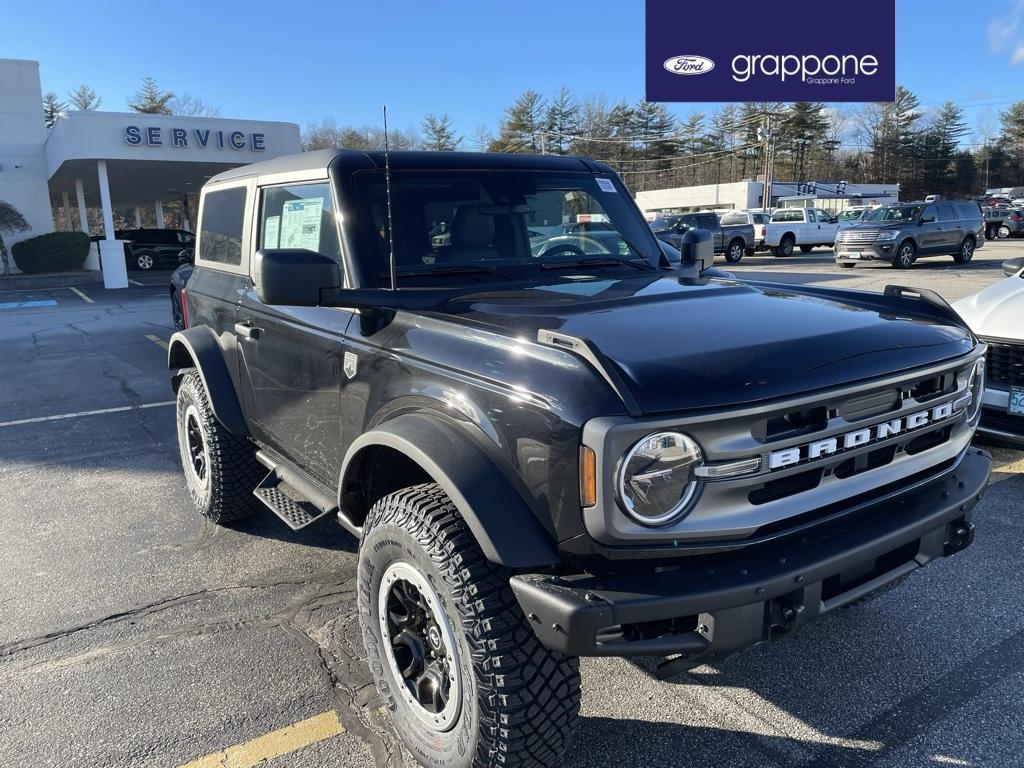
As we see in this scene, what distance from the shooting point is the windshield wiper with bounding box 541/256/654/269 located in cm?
341

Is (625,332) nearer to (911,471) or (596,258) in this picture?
(911,471)

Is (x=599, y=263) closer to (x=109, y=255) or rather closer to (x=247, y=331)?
(x=247, y=331)

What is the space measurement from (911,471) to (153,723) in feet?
8.90

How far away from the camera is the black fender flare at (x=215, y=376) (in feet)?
13.4

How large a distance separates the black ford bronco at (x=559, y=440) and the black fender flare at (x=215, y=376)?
0.67 m

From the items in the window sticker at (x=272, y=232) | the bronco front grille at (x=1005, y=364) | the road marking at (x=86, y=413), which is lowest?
the road marking at (x=86, y=413)

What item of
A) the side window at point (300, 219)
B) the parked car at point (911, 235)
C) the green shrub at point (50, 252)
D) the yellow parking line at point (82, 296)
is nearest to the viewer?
the side window at point (300, 219)

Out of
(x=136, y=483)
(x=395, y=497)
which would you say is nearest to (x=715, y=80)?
(x=136, y=483)

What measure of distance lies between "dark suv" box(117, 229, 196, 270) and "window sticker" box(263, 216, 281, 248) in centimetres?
2785

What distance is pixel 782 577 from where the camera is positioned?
2004 millimetres

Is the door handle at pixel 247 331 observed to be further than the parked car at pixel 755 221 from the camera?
No

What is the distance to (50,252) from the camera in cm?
2538

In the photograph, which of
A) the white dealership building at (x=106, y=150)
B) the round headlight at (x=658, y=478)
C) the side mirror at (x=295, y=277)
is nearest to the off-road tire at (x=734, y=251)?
the white dealership building at (x=106, y=150)

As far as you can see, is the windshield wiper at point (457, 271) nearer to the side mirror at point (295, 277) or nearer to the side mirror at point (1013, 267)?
the side mirror at point (295, 277)
